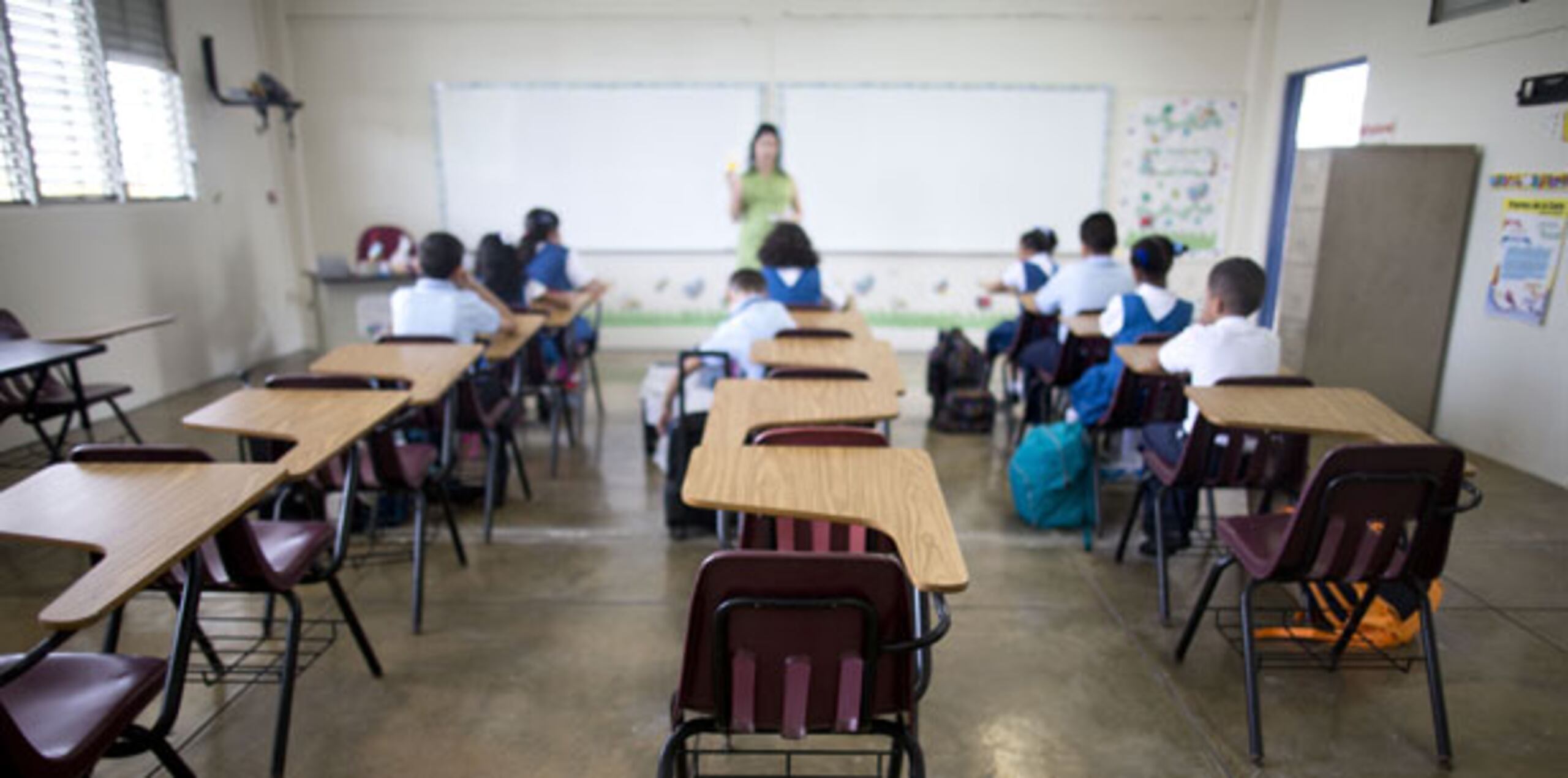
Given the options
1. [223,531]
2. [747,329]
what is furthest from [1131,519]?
[223,531]

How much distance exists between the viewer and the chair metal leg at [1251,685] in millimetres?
2271

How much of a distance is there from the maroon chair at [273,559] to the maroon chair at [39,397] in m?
2.14

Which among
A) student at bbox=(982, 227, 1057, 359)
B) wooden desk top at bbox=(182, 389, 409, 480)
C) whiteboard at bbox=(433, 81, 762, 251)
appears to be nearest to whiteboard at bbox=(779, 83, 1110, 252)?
whiteboard at bbox=(433, 81, 762, 251)

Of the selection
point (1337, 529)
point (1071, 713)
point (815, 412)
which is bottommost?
point (1071, 713)

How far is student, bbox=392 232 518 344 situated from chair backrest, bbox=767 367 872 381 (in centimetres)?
144

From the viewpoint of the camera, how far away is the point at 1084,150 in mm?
6883

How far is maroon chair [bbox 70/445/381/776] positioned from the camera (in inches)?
80.9

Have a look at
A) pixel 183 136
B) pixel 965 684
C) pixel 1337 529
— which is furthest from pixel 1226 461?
pixel 183 136

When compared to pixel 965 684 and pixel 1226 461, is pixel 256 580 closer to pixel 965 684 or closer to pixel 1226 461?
pixel 965 684

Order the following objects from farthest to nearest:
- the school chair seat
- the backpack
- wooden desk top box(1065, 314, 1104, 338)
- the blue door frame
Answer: the blue door frame → the backpack → wooden desk top box(1065, 314, 1104, 338) → the school chair seat

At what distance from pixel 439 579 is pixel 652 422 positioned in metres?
1.43

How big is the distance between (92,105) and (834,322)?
459 cm

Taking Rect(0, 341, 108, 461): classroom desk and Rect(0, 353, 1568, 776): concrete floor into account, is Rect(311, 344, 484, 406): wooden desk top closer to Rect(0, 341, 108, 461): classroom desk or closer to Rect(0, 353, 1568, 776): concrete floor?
Rect(0, 353, 1568, 776): concrete floor

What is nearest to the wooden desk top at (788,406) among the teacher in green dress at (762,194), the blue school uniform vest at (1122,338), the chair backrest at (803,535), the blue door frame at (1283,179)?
the chair backrest at (803,535)
